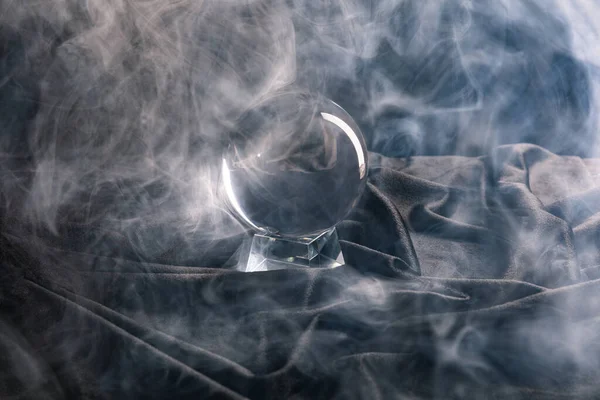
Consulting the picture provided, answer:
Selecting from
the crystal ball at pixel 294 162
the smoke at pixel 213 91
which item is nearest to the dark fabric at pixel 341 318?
the smoke at pixel 213 91

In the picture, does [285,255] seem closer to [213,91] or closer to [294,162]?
[294,162]

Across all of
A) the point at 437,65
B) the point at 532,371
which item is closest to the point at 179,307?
the point at 532,371

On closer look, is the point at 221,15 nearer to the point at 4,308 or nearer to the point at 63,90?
the point at 63,90

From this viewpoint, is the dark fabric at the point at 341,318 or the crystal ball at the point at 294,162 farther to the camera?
the crystal ball at the point at 294,162

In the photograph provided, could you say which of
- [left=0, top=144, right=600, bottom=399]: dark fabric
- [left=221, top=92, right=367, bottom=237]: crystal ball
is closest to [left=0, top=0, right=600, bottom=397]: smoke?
[left=0, top=144, right=600, bottom=399]: dark fabric

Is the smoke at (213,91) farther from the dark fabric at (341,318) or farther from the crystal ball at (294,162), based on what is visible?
the crystal ball at (294,162)

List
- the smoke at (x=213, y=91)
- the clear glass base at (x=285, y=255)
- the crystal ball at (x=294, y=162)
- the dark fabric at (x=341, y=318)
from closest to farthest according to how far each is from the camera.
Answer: the dark fabric at (x=341, y=318)
the crystal ball at (x=294, y=162)
the clear glass base at (x=285, y=255)
the smoke at (x=213, y=91)

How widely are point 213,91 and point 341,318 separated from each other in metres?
1.13

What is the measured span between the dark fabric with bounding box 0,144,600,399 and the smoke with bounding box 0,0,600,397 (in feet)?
0.18

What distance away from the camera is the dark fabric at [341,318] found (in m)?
1.64

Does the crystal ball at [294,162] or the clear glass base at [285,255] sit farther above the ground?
the crystal ball at [294,162]

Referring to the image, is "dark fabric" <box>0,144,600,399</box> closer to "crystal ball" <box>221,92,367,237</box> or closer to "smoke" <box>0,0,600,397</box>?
"smoke" <box>0,0,600,397</box>

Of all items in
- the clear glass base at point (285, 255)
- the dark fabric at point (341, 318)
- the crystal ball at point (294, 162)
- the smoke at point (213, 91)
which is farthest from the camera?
the smoke at point (213, 91)

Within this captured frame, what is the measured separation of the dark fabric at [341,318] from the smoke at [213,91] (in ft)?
0.18
